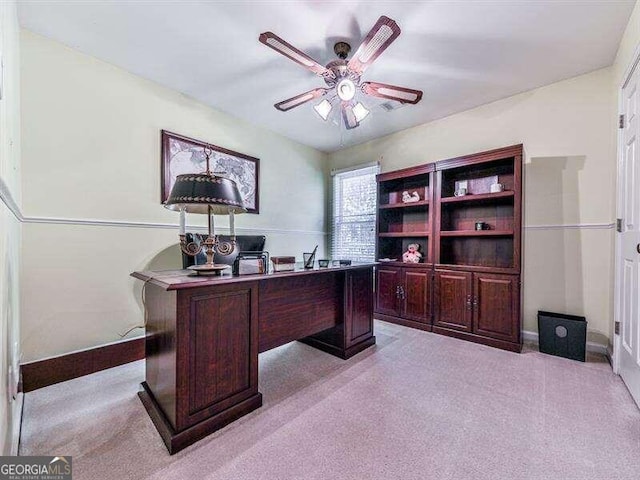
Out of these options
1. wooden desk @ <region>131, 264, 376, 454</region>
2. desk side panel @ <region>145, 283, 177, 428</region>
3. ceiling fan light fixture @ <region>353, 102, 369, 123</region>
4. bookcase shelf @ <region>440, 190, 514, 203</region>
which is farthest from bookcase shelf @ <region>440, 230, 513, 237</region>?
desk side panel @ <region>145, 283, 177, 428</region>

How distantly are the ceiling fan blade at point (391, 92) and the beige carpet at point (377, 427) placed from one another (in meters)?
2.14

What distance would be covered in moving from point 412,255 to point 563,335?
1.55 m

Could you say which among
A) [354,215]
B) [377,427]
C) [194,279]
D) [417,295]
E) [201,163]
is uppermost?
[201,163]

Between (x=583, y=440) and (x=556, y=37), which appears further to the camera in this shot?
(x=556, y=37)

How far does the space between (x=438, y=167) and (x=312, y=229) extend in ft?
6.82

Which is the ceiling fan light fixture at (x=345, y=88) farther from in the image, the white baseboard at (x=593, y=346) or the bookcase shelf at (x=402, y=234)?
the white baseboard at (x=593, y=346)

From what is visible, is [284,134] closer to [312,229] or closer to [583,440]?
[312,229]

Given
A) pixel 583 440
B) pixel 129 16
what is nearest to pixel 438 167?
pixel 583 440

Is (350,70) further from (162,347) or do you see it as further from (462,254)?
(462,254)

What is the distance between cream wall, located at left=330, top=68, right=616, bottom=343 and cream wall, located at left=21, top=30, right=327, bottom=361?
2.90m

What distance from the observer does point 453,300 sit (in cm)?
293

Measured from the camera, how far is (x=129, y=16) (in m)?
1.87

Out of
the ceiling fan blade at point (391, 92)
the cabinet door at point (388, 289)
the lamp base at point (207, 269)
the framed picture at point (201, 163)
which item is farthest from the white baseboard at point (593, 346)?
the framed picture at point (201, 163)

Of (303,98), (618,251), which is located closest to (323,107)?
(303,98)
